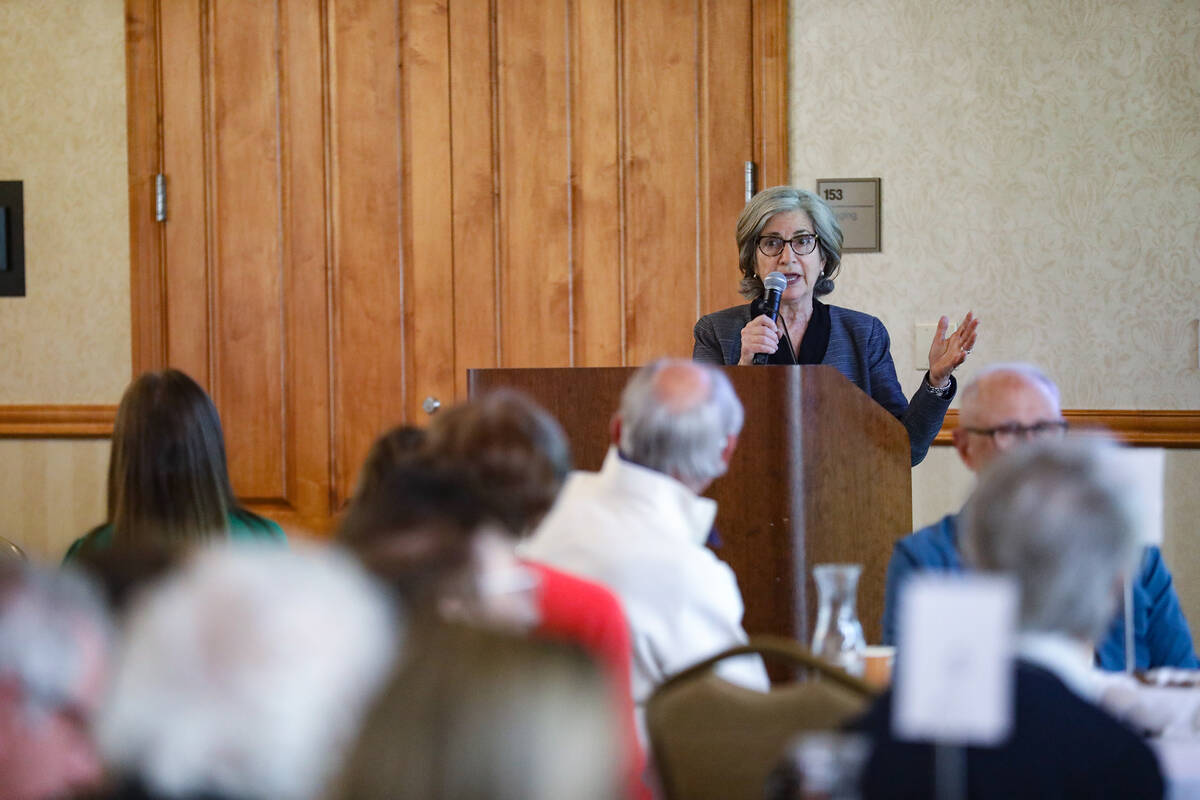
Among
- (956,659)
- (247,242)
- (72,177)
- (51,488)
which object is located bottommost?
(51,488)

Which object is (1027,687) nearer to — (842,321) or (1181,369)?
(842,321)

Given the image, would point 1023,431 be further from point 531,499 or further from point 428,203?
point 428,203

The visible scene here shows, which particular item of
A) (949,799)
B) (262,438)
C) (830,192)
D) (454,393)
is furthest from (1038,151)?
(949,799)

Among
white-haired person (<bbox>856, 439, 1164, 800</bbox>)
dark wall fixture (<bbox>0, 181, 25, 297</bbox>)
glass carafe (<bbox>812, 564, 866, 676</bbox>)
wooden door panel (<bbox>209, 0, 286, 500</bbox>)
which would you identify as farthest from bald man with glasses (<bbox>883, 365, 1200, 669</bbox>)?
dark wall fixture (<bbox>0, 181, 25, 297</bbox>)

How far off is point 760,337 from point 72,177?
2596mm

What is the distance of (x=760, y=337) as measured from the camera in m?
2.63

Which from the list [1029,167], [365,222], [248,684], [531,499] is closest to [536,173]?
[365,222]

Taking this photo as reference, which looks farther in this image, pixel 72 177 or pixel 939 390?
pixel 72 177

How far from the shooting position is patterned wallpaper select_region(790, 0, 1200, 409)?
370 centimetres

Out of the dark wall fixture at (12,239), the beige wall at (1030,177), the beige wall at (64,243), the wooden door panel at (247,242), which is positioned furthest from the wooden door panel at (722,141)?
the dark wall fixture at (12,239)

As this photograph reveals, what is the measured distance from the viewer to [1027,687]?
1.02 m

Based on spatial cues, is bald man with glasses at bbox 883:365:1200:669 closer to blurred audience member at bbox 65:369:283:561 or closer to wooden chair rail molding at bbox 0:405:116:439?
blurred audience member at bbox 65:369:283:561

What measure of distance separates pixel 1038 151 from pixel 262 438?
2546 mm

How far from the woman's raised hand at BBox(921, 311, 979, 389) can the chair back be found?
1.42 metres
